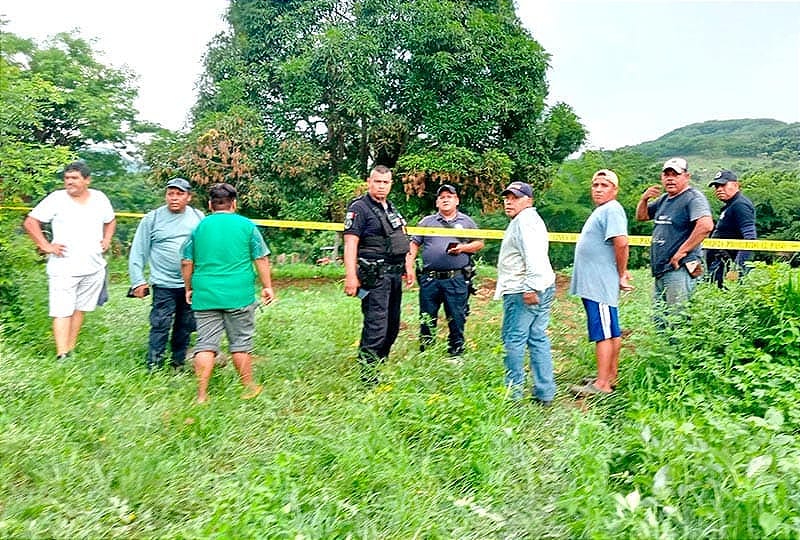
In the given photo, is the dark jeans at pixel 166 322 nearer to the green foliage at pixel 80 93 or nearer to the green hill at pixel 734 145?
the green foliage at pixel 80 93

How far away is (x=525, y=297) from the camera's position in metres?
3.52

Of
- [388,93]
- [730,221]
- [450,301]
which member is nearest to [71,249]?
[450,301]

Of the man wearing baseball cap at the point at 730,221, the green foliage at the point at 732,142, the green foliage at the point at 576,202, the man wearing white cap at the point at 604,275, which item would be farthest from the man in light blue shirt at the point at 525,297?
the green foliage at the point at 732,142

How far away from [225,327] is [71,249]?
1374 millimetres

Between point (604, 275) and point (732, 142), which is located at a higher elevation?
point (732, 142)

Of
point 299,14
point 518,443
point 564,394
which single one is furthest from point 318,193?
point 518,443

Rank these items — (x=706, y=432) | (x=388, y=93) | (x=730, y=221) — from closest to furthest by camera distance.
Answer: (x=706, y=432)
(x=730, y=221)
(x=388, y=93)

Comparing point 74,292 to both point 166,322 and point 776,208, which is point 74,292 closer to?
point 166,322

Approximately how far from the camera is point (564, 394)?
3.81 m

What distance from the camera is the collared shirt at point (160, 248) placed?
162 inches

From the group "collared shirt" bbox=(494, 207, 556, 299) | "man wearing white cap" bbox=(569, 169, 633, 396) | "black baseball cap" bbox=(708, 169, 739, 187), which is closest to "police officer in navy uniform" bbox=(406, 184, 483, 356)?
"collared shirt" bbox=(494, 207, 556, 299)

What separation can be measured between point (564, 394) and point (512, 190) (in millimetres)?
1399

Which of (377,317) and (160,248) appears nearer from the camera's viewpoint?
(377,317)

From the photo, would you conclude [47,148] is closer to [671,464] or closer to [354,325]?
[354,325]
